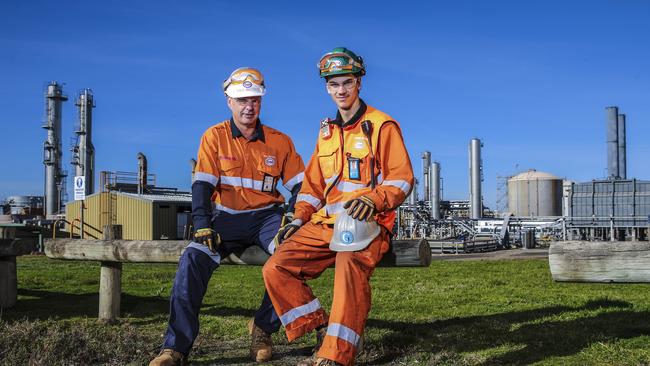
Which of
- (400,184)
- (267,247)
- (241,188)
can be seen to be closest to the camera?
(400,184)

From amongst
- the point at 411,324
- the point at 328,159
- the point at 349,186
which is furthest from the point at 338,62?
the point at 411,324

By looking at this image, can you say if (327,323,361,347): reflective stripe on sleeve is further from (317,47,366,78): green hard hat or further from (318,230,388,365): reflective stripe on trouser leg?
(317,47,366,78): green hard hat

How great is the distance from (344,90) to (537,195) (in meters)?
46.9

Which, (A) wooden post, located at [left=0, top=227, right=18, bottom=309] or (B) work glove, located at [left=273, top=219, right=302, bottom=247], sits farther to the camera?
(A) wooden post, located at [left=0, top=227, right=18, bottom=309]

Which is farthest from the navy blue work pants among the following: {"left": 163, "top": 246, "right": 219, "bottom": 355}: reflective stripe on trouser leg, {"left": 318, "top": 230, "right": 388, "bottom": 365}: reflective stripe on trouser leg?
{"left": 318, "top": 230, "right": 388, "bottom": 365}: reflective stripe on trouser leg

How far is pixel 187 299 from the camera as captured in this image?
4.28 meters

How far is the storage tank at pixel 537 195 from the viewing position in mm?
47812

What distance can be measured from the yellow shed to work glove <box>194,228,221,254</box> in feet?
102

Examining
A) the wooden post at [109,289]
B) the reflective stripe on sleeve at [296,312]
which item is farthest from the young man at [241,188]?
the wooden post at [109,289]

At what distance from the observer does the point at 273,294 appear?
4.03 metres

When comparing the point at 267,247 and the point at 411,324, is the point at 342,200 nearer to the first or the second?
the point at 267,247

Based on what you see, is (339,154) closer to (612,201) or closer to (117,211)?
(612,201)

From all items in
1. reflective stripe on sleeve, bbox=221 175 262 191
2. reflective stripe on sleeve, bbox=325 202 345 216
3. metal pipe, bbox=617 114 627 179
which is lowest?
reflective stripe on sleeve, bbox=325 202 345 216

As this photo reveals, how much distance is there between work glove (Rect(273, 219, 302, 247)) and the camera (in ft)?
13.9
